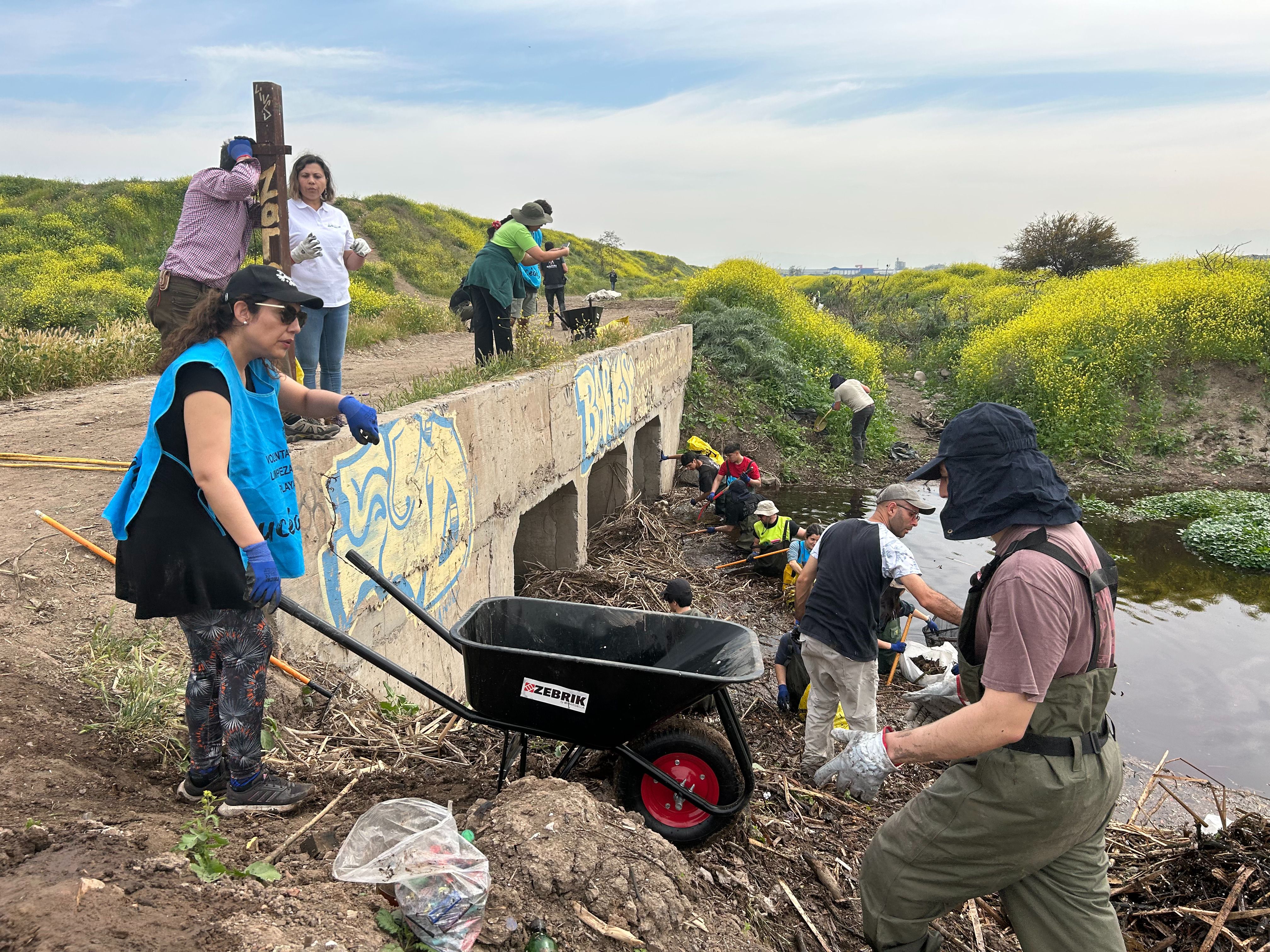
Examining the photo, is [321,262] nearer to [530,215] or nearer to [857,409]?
[530,215]

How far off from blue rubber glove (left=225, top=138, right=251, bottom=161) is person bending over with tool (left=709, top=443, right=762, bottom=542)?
7.31 metres

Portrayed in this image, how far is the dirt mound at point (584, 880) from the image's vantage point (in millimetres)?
2230

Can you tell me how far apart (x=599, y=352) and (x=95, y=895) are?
7915 mm

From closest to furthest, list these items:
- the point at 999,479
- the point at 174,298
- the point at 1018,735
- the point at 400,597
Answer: the point at 1018,735, the point at 999,479, the point at 400,597, the point at 174,298

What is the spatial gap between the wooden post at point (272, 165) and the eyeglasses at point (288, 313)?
241 cm

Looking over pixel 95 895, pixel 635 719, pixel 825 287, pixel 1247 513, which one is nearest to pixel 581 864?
pixel 635 719

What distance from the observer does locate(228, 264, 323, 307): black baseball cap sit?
2.50 meters

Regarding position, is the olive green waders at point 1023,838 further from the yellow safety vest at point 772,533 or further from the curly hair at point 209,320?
the yellow safety vest at point 772,533

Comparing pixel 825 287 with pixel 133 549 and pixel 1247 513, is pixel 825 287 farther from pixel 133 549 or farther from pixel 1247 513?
pixel 133 549

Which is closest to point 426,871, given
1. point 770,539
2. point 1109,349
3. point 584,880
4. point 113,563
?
point 584,880

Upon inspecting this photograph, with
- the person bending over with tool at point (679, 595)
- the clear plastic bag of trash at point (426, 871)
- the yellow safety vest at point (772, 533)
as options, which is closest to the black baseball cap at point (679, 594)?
the person bending over with tool at point (679, 595)

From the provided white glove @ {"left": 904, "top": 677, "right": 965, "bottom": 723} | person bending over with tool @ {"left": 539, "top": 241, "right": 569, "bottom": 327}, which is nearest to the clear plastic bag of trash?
white glove @ {"left": 904, "top": 677, "right": 965, "bottom": 723}

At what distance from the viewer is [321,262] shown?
5.24 metres

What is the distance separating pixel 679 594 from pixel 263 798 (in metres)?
3.03
